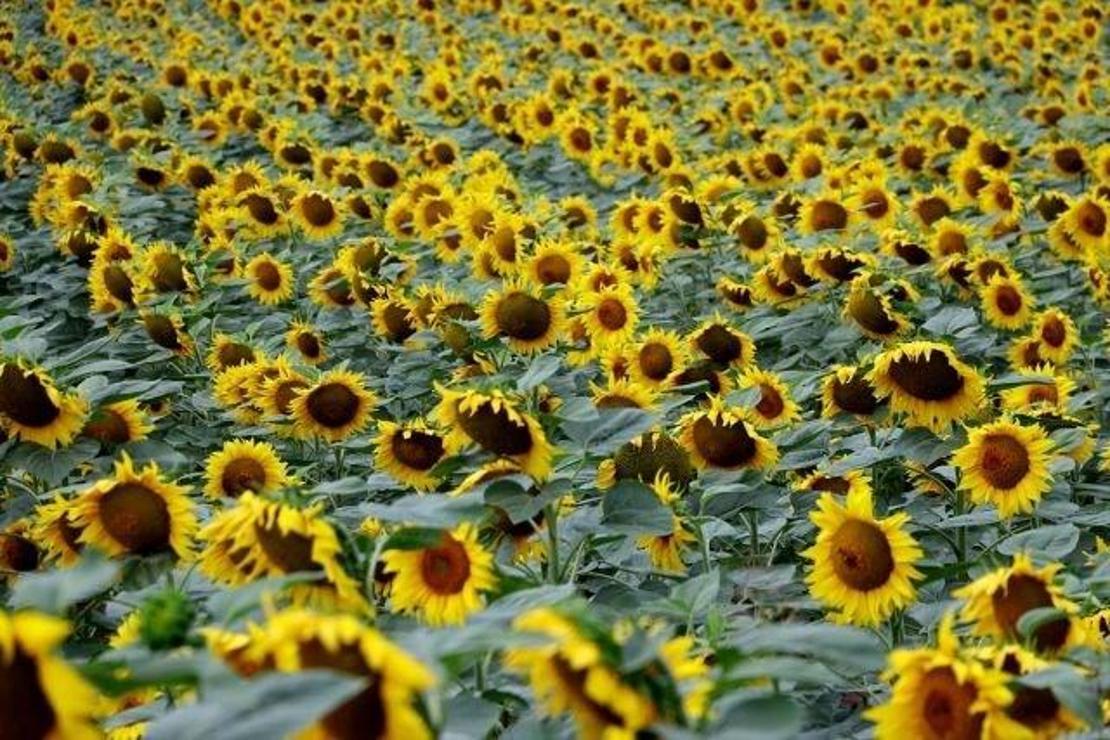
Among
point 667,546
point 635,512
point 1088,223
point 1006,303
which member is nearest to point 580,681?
point 635,512

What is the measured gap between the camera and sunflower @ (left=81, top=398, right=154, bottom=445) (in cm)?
255

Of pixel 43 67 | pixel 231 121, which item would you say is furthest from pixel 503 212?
pixel 43 67

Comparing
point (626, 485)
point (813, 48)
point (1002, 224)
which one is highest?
point (626, 485)

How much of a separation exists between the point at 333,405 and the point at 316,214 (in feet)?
6.50

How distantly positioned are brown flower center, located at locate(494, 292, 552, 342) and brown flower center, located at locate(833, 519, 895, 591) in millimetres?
1341

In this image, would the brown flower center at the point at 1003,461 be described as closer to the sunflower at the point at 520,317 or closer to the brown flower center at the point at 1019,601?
the brown flower center at the point at 1019,601

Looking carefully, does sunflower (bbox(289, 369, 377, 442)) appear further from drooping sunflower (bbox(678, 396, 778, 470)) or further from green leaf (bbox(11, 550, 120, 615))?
green leaf (bbox(11, 550, 120, 615))

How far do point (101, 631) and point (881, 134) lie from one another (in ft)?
17.5

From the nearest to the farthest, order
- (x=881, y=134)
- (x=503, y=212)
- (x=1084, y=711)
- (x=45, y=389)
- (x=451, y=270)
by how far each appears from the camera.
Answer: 1. (x=1084, y=711)
2. (x=45, y=389)
3. (x=503, y=212)
4. (x=451, y=270)
5. (x=881, y=134)

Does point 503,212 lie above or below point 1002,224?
above

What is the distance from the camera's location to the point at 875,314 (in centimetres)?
346

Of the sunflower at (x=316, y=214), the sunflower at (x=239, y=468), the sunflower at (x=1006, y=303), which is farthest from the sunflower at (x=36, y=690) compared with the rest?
the sunflower at (x=316, y=214)

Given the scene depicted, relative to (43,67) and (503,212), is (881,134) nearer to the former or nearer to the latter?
(503,212)

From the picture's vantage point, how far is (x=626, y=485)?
2041 mm
